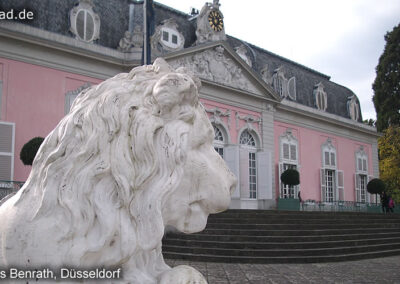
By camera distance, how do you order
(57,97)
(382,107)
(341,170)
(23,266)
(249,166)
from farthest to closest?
1. (382,107)
2. (341,170)
3. (249,166)
4. (57,97)
5. (23,266)

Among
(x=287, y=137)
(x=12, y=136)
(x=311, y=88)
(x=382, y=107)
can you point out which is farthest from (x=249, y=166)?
(x=382, y=107)

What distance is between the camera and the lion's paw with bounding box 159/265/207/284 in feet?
3.41

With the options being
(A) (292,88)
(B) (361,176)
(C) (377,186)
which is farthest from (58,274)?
(B) (361,176)

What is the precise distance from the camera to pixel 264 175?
1784 centimetres

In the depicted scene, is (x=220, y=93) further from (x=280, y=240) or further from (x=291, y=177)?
(x=280, y=240)

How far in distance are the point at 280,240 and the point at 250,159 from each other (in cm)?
976

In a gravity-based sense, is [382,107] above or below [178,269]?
above

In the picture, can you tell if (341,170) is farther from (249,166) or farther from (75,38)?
(75,38)

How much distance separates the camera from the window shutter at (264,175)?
17641mm

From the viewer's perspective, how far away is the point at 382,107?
25.6 m

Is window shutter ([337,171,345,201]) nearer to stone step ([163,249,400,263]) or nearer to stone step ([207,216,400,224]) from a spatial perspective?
stone step ([207,216,400,224])

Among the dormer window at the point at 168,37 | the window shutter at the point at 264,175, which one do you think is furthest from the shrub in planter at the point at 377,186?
the dormer window at the point at 168,37

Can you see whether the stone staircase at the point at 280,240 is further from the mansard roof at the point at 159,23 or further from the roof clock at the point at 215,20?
the roof clock at the point at 215,20

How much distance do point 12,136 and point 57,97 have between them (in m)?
1.83
